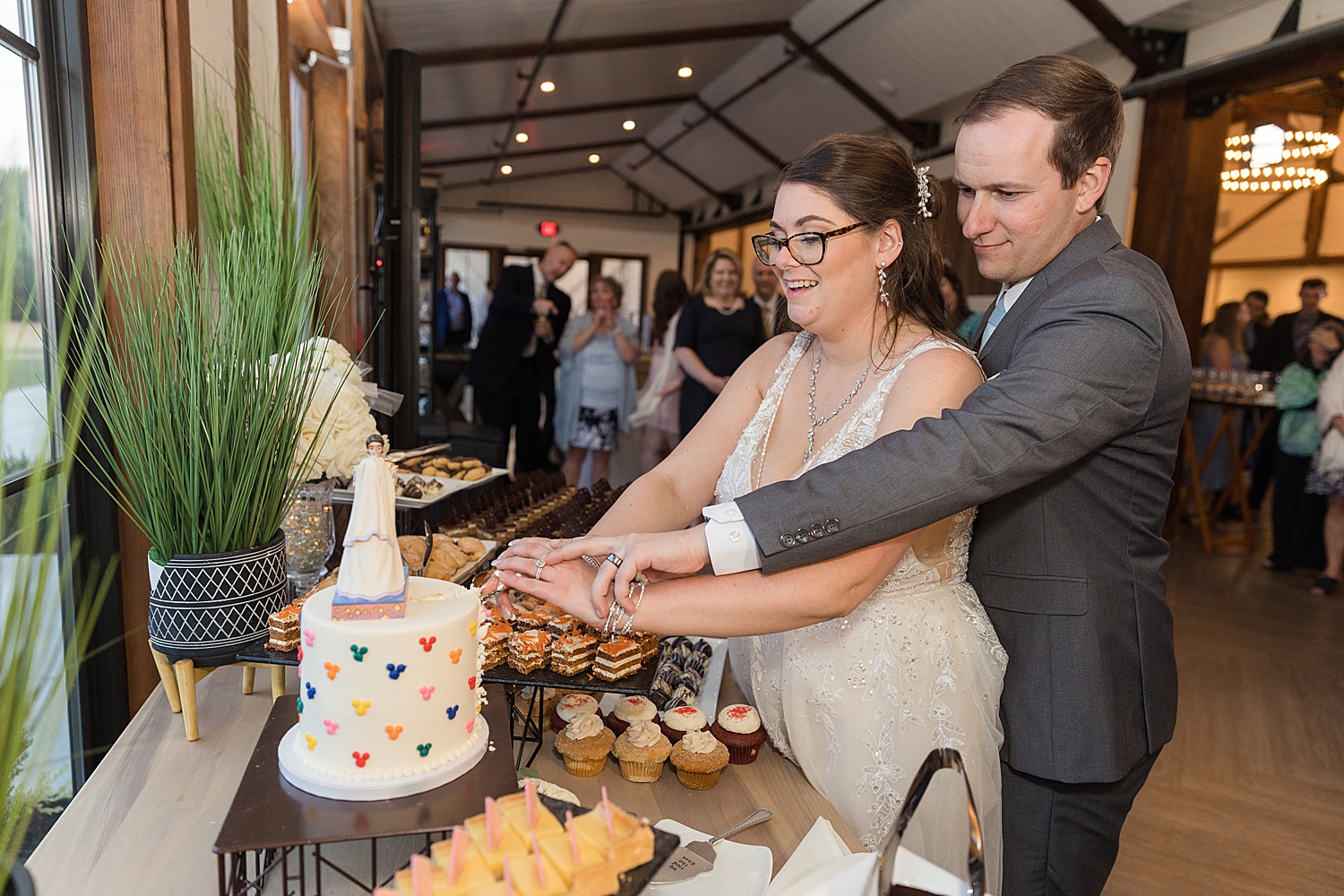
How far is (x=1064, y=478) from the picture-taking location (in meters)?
1.34

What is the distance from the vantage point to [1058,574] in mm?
1356

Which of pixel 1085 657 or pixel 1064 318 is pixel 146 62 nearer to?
pixel 1064 318

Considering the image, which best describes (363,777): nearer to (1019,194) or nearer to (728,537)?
(728,537)

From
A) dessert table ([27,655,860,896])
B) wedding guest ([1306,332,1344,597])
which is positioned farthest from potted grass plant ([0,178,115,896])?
wedding guest ([1306,332,1344,597])

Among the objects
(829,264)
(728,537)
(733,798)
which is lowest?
(733,798)

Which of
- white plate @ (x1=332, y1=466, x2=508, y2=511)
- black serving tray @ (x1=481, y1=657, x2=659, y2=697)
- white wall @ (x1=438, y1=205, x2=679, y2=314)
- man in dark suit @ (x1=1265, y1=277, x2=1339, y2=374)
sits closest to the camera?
black serving tray @ (x1=481, y1=657, x2=659, y2=697)

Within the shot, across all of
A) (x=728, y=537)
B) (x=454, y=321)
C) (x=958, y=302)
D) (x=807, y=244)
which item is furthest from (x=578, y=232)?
(x=728, y=537)

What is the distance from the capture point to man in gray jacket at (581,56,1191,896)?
113cm

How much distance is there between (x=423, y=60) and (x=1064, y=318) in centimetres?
800

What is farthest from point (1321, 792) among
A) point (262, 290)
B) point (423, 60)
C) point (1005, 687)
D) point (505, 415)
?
point (423, 60)

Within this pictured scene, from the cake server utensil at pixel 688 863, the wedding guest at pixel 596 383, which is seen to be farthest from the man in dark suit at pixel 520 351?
the cake server utensil at pixel 688 863

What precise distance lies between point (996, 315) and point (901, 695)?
71 centimetres

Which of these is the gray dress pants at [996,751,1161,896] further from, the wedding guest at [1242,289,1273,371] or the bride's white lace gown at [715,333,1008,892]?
the wedding guest at [1242,289,1273,371]

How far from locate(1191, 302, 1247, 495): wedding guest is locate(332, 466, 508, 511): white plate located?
5.75m
